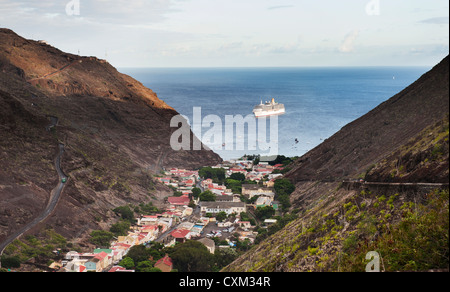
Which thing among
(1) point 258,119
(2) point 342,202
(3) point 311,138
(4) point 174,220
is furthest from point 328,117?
(2) point 342,202

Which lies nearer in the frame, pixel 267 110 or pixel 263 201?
pixel 263 201

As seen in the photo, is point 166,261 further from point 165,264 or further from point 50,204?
point 50,204

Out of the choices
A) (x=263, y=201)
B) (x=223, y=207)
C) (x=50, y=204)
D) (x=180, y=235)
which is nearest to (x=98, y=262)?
(x=180, y=235)

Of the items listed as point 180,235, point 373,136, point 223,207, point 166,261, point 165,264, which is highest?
point 373,136

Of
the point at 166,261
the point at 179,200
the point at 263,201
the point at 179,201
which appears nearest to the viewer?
the point at 166,261

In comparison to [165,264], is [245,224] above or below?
above

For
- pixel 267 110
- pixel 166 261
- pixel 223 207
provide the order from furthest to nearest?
1. pixel 267 110
2. pixel 223 207
3. pixel 166 261

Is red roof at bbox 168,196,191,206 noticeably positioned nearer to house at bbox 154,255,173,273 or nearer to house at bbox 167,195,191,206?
house at bbox 167,195,191,206
